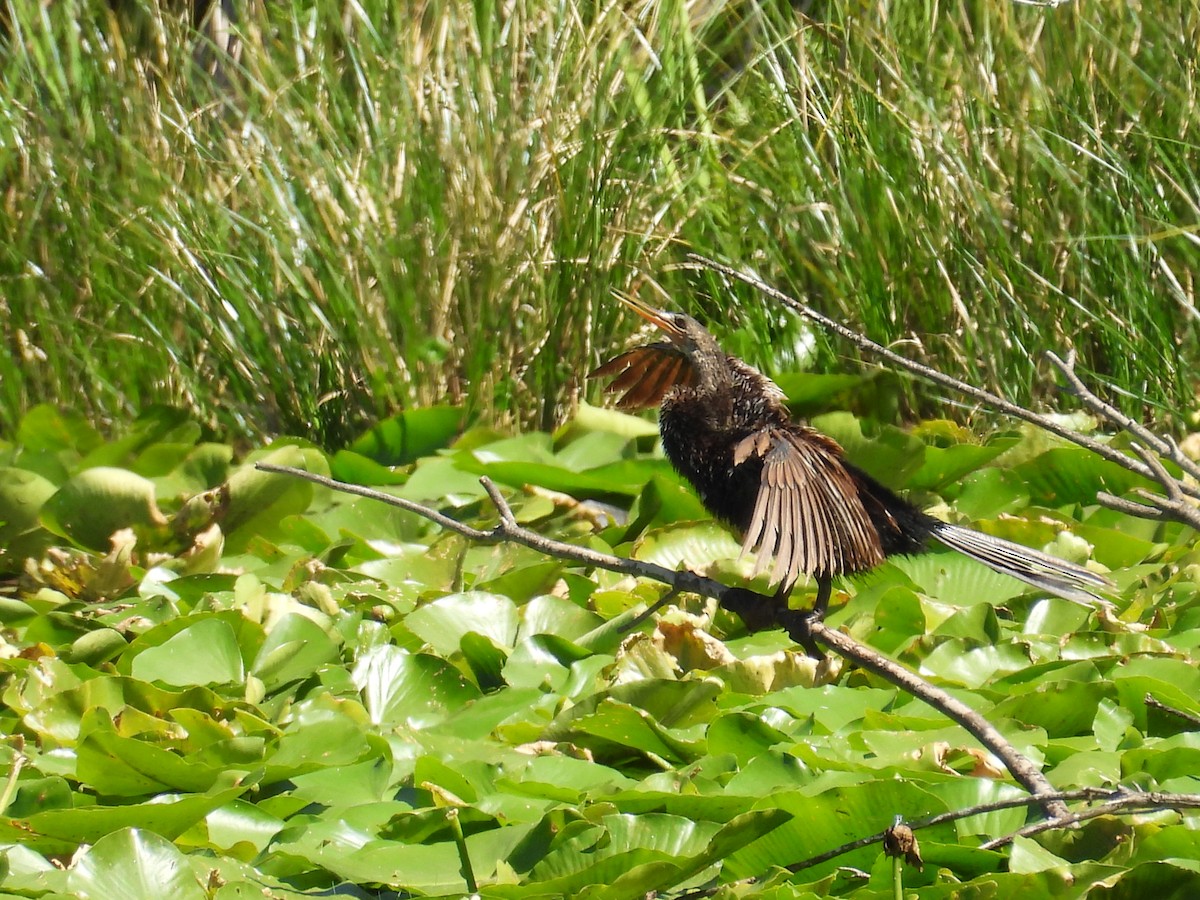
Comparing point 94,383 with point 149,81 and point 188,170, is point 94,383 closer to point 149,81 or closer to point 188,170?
point 188,170

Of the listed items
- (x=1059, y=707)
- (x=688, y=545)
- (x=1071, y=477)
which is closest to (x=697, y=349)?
(x=688, y=545)

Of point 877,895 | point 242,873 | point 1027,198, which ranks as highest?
A: point 1027,198

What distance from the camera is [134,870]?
171 centimetres

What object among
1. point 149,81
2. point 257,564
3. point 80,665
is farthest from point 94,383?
point 80,665

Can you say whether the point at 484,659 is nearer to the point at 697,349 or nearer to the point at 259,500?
the point at 697,349

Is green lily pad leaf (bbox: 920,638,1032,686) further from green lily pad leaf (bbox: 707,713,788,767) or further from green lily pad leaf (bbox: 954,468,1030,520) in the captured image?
green lily pad leaf (bbox: 954,468,1030,520)

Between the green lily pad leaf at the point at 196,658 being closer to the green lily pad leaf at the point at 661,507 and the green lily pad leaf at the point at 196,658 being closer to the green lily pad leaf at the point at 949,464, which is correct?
the green lily pad leaf at the point at 661,507

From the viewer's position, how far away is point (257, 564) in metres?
3.25

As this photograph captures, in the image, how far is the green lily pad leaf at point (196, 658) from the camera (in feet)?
8.04

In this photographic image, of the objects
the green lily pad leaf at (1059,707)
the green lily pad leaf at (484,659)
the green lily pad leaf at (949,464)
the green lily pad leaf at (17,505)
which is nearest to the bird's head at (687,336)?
the green lily pad leaf at (484,659)

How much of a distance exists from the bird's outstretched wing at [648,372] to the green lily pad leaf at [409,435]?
979 millimetres

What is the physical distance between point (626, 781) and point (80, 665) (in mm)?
1060

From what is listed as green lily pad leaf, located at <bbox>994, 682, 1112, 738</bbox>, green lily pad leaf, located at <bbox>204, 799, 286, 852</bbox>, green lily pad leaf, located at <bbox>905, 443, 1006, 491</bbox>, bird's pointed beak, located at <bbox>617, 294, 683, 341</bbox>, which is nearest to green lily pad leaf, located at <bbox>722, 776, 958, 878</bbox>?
green lily pad leaf, located at <bbox>994, 682, 1112, 738</bbox>

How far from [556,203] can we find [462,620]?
180 cm
